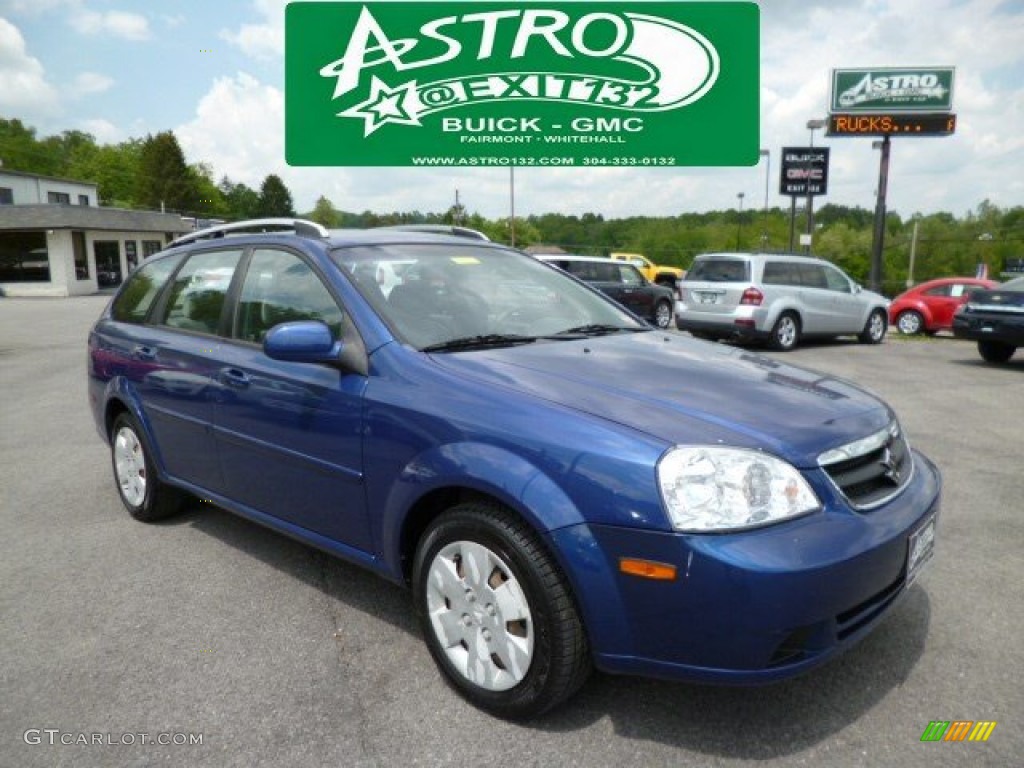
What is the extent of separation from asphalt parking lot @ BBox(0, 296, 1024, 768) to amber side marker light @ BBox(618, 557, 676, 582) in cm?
61

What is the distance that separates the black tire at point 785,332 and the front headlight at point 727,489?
1162 centimetres

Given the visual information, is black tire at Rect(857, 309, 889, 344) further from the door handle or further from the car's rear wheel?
the door handle

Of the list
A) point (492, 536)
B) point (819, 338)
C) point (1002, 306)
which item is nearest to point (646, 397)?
point (492, 536)

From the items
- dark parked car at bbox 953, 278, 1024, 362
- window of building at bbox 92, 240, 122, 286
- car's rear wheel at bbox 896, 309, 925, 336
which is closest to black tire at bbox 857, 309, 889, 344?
car's rear wheel at bbox 896, 309, 925, 336

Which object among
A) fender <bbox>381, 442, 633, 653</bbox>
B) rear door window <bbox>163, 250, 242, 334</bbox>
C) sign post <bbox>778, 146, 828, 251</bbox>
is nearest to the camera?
fender <bbox>381, 442, 633, 653</bbox>

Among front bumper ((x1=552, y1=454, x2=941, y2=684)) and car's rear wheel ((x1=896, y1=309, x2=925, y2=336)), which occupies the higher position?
front bumper ((x1=552, y1=454, x2=941, y2=684))

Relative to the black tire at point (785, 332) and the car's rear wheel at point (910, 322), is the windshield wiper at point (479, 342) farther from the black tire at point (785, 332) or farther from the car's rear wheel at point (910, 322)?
the car's rear wheel at point (910, 322)

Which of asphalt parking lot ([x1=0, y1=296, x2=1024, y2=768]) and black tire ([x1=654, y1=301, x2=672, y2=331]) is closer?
asphalt parking lot ([x1=0, y1=296, x2=1024, y2=768])

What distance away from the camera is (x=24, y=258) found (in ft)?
117

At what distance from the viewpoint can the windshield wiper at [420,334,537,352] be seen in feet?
9.63

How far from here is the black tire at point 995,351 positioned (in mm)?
11469

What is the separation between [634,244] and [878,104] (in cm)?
6863

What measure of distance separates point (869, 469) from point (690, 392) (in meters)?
0.63

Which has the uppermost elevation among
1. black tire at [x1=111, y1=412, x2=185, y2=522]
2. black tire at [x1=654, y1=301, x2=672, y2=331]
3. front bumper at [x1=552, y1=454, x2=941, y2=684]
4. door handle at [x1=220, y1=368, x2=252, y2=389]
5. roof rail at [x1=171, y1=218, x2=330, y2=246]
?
roof rail at [x1=171, y1=218, x2=330, y2=246]
